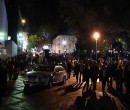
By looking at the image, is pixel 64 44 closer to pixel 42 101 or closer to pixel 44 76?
pixel 44 76

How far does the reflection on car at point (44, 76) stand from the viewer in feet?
67.4

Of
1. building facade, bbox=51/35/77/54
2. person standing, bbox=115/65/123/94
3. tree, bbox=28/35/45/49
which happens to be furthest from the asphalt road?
building facade, bbox=51/35/77/54

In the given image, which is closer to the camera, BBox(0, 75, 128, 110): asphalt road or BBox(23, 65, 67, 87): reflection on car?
BBox(0, 75, 128, 110): asphalt road

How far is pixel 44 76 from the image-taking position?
2077cm

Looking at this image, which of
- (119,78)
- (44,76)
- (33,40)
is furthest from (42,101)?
(33,40)

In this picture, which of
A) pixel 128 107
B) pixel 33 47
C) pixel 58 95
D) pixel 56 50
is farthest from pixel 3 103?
pixel 56 50

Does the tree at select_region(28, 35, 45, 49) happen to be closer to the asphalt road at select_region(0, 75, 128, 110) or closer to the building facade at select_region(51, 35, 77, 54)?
the building facade at select_region(51, 35, 77, 54)

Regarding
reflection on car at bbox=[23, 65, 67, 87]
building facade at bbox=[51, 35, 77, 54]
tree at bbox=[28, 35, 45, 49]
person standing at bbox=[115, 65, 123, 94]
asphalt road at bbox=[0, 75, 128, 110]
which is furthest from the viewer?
building facade at bbox=[51, 35, 77, 54]

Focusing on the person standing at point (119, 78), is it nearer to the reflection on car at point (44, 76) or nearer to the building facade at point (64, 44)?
the reflection on car at point (44, 76)

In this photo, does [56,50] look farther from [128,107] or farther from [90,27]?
[128,107]

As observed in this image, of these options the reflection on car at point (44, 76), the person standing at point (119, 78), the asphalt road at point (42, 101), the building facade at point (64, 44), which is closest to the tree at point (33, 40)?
the building facade at point (64, 44)

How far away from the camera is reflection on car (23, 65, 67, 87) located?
67.4 feet

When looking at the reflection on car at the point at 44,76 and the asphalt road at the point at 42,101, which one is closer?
the asphalt road at the point at 42,101

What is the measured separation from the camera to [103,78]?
61.6 feet
